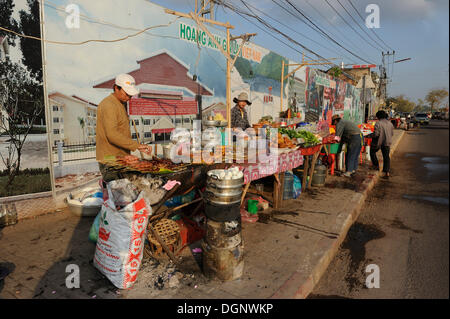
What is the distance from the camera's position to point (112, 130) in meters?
3.75

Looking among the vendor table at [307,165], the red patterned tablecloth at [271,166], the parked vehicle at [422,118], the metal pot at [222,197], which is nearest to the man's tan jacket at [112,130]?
the metal pot at [222,197]

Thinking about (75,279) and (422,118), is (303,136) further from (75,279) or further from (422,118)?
(422,118)

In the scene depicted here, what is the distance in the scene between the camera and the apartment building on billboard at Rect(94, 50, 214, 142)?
250 inches

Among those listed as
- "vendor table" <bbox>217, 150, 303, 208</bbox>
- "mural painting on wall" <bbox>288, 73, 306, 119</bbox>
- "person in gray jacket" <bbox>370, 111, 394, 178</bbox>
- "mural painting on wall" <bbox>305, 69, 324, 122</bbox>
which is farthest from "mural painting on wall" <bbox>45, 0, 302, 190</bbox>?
"mural painting on wall" <bbox>305, 69, 324, 122</bbox>

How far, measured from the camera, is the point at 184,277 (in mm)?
3176

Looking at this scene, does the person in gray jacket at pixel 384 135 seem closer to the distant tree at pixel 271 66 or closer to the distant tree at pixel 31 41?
the distant tree at pixel 271 66

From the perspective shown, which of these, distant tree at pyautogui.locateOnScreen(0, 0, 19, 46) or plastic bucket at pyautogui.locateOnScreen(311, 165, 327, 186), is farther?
plastic bucket at pyautogui.locateOnScreen(311, 165, 327, 186)

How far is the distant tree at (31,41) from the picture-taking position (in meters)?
4.58

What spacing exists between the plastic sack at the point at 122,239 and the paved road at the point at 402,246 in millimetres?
1949

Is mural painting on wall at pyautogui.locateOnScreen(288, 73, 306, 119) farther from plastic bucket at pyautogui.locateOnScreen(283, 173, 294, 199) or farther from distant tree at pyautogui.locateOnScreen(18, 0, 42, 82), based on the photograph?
A: distant tree at pyautogui.locateOnScreen(18, 0, 42, 82)

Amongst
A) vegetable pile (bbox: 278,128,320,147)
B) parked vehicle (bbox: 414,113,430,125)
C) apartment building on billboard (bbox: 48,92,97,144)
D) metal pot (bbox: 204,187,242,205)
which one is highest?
parked vehicle (bbox: 414,113,430,125)

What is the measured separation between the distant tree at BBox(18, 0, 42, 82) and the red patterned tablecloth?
3.77m

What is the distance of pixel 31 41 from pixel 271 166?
445 centimetres
